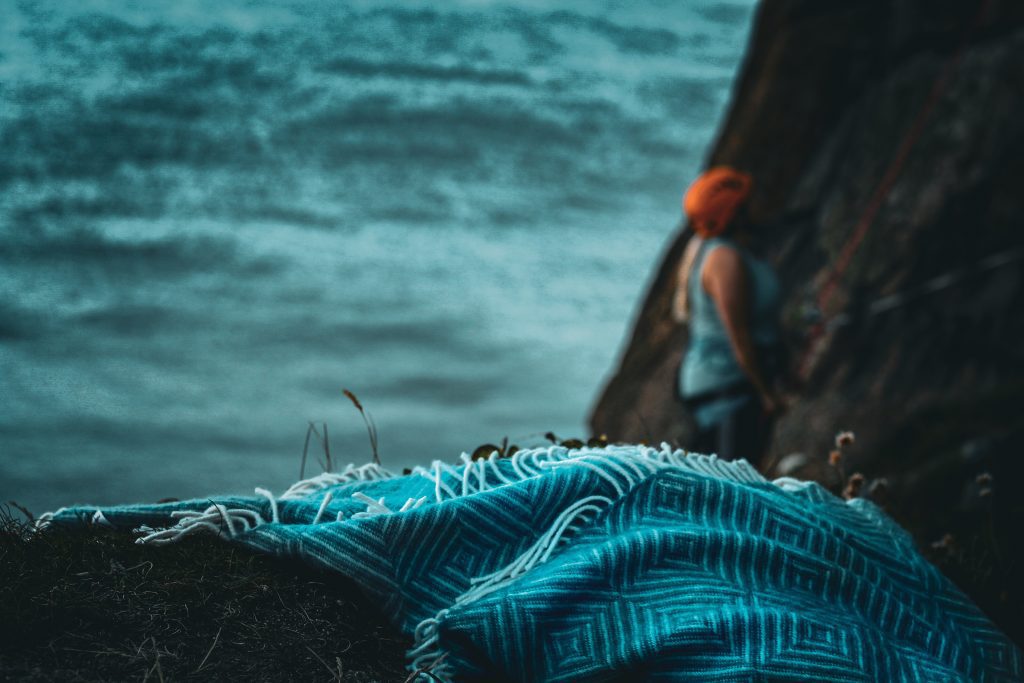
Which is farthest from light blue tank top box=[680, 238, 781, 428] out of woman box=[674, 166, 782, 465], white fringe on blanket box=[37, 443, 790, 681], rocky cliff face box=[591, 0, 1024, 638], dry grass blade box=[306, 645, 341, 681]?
dry grass blade box=[306, 645, 341, 681]

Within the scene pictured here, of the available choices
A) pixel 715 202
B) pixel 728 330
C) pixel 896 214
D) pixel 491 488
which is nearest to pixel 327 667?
pixel 491 488

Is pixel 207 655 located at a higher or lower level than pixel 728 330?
lower

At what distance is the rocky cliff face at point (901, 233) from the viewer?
29.5ft

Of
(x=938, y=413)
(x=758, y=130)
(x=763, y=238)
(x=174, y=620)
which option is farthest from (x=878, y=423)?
(x=174, y=620)

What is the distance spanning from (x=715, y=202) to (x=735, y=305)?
569mm

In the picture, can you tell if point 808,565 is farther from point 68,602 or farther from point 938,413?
point 938,413

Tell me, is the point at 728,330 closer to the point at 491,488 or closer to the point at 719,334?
the point at 719,334

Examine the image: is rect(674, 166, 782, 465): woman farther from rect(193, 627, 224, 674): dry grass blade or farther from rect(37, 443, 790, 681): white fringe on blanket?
rect(193, 627, 224, 674): dry grass blade

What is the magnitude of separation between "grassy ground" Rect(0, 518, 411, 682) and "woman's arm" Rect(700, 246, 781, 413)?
316 cm

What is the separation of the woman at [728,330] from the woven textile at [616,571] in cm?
251

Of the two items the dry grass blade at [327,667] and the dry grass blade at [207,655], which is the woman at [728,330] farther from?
the dry grass blade at [207,655]

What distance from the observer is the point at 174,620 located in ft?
7.65

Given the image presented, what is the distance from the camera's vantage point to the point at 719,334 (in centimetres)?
539

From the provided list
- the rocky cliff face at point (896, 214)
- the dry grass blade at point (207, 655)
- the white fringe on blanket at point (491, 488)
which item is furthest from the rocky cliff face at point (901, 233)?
the dry grass blade at point (207, 655)
